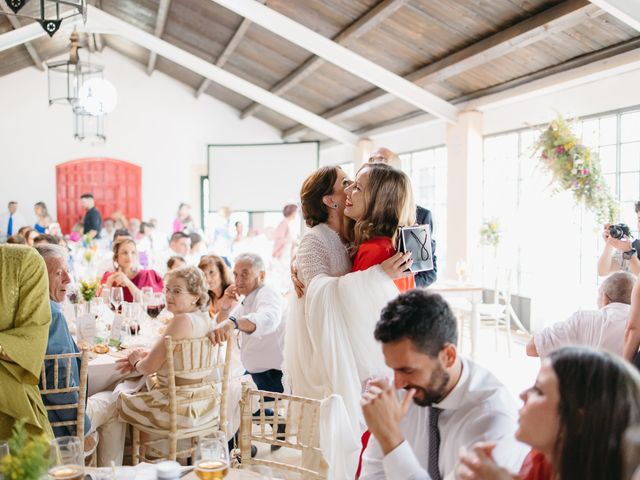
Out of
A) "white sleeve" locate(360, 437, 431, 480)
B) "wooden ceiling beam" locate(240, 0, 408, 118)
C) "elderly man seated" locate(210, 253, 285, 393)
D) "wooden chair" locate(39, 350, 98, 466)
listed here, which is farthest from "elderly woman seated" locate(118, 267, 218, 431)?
"wooden ceiling beam" locate(240, 0, 408, 118)

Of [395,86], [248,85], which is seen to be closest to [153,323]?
[395,86]

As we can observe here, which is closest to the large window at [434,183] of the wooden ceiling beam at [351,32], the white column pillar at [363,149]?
the white column pillar at [363,149]

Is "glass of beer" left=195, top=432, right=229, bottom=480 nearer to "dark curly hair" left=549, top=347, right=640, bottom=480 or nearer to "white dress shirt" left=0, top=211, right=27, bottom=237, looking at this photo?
"dark curly hair" left=549, top=347, right=640, bottom=480

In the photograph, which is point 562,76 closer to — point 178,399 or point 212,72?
point 178,399

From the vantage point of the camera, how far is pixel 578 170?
538cm

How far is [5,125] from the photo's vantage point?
12297mm

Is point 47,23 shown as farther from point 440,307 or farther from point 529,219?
point 529,219

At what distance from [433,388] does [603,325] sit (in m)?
2.01

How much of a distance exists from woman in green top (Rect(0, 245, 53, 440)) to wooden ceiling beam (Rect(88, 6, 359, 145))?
8.29 metres

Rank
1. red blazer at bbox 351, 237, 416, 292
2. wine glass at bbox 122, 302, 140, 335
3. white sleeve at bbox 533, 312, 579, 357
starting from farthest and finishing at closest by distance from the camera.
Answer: wine glass at bbox 122, 302, 140, 335 → white sleeve at bbox 533, 312, 579, 357 → red blazer at bbox 351, 237, 416, 292

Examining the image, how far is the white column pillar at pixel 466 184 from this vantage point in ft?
25.4

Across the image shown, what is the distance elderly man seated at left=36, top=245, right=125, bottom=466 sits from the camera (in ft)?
8.62

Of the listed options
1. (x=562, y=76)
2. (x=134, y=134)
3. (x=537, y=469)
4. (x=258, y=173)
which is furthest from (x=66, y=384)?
(x=134, y=134)

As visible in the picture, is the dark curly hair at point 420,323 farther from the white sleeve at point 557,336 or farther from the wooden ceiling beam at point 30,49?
the wooden ceiling beam at point 30,49
